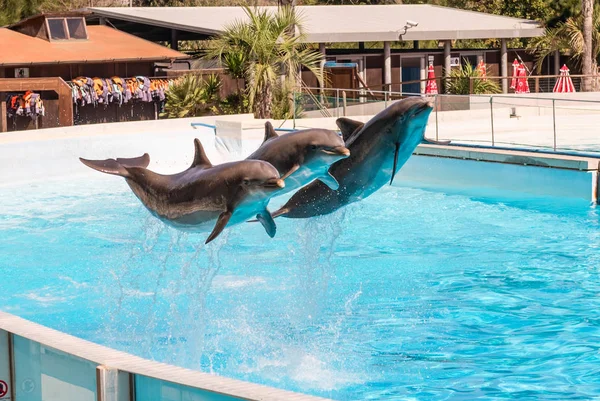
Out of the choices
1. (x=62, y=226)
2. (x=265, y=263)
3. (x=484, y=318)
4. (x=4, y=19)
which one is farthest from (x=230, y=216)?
(x=4, y=19)

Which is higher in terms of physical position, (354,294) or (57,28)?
(57,28)

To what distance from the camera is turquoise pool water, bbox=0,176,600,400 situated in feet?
25.8

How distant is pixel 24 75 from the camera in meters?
24.6

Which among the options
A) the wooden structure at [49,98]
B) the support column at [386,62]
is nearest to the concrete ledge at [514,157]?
the wooden structure at [49,98]

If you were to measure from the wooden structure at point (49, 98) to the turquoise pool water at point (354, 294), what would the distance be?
6.36m

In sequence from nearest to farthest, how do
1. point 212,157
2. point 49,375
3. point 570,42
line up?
point 49,375
point 212,157
point 570,42

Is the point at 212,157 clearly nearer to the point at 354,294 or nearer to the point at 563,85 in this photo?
the point at 354,294

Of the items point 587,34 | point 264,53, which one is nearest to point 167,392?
point 264,53

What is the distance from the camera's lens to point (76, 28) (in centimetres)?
2641

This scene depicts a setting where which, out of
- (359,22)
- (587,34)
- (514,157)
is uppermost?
(359,22)

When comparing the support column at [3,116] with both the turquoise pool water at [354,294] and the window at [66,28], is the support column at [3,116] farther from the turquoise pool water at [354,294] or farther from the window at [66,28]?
the turquoise pool water at [354,294]

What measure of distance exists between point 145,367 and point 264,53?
1925 cm

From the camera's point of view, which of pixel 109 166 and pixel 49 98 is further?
pixel 49 98

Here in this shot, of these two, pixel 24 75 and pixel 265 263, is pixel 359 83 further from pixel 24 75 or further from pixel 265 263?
pixel 265 263
